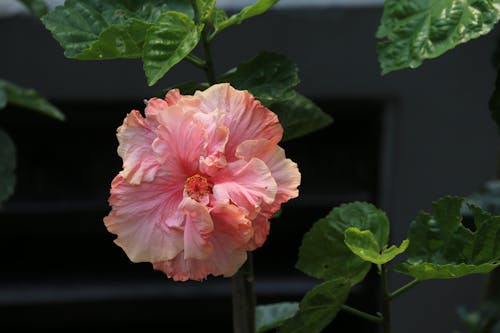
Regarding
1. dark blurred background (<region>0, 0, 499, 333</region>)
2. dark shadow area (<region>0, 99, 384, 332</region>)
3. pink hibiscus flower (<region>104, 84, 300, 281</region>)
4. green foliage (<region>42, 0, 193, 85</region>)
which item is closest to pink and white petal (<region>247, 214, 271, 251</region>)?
pink hibiscus flower (<region>104, 84, 300, 281</region>)

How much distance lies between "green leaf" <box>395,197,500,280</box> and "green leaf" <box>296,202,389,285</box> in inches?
1.1

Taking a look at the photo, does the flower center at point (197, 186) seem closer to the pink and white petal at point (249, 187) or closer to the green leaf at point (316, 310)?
the pink and white petal at point (249, 187)

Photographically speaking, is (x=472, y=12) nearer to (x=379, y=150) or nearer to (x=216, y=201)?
(x=216, y=201)

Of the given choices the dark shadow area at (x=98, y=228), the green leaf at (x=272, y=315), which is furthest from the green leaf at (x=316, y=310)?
A: the dark shadow area at (x=98, y=228)

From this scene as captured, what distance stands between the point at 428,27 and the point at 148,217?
241mm

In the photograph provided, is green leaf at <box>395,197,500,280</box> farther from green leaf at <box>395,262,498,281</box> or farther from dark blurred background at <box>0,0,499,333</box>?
dark blurred background at <box>0,0,499,333</box>

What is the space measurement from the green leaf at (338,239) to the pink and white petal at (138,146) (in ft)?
0.64

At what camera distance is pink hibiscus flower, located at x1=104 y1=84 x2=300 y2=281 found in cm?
52

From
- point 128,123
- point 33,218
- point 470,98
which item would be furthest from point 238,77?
point 33,218

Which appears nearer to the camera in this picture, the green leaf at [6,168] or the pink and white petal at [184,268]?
the pink and white petal at [184,268]

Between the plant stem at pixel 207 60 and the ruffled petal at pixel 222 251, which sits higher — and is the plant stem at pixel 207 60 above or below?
above

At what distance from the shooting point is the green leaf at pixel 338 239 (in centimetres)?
69

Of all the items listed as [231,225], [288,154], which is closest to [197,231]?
[231,225]

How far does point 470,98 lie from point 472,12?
128 cm
